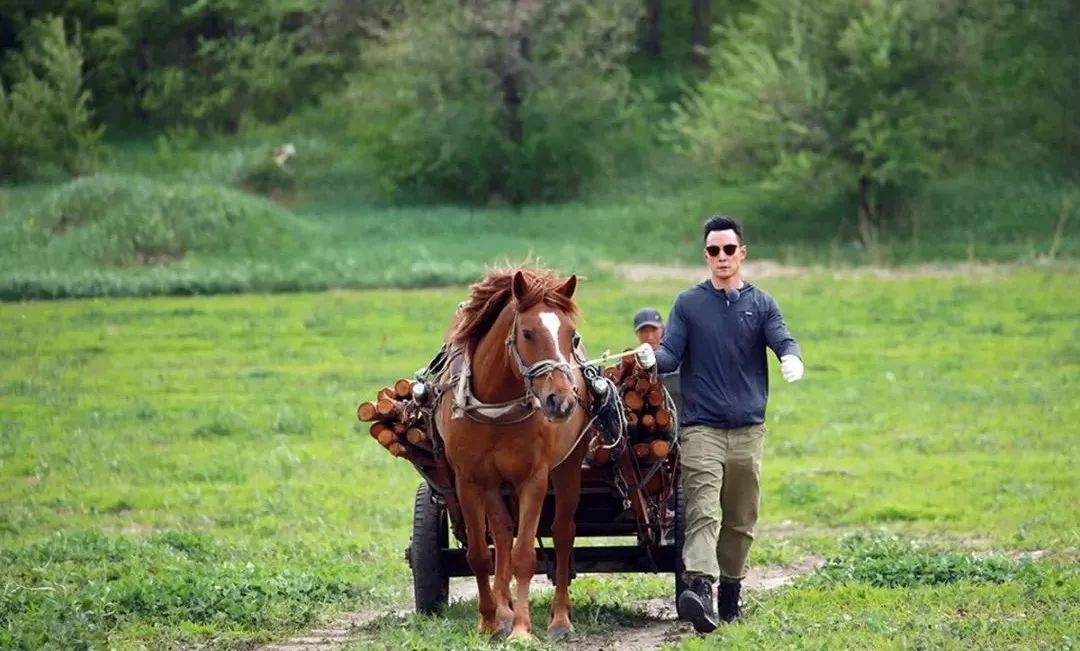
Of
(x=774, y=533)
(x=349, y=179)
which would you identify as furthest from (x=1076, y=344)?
(x=349, y=179)

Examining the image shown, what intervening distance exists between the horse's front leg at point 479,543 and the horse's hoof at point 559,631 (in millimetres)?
303

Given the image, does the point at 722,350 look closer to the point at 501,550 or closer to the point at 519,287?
the point at 519,287

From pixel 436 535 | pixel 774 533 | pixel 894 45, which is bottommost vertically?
pixel 774 533

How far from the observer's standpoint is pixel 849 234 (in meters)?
37.9


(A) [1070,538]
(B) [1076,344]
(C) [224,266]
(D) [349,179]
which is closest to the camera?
(A) [1070,538]

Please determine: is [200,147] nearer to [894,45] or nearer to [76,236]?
[76,236]

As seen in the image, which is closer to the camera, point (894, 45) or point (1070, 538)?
point (1070, 538)

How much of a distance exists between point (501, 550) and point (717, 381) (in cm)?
143

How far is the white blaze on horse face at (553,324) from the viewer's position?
878 centimetres

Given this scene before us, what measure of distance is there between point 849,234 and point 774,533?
24.0 meters

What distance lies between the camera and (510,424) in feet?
29.9

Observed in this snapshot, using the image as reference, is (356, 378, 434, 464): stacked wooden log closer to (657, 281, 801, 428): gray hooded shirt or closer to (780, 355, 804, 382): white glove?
(657, 281, 801, 428): gray hooded shirt

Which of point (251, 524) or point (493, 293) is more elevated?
point (493, 293)

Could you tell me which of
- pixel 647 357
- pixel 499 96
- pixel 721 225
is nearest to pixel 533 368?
pixel 647 357
